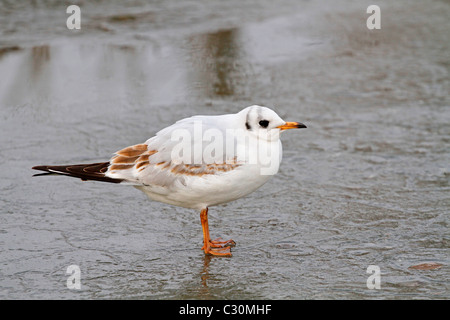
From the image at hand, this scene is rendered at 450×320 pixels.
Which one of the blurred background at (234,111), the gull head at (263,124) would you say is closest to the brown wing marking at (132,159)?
the blurred background at (234,111)

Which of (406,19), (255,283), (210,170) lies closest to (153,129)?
(210,170)

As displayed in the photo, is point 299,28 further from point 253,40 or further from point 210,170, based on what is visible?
point 210,170

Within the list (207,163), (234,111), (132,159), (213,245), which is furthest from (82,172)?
(234,111)

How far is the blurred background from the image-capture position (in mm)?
3953

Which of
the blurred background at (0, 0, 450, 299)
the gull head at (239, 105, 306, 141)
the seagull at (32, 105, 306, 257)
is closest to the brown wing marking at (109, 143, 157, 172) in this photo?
the seagull at (32, 105, 306, 257)

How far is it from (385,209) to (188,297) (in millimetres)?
1705

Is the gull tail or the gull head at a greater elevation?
the gull head

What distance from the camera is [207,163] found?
4121mm

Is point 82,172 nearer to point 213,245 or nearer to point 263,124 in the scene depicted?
point 213,245

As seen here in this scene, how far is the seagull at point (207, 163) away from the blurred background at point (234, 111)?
13.9 inches

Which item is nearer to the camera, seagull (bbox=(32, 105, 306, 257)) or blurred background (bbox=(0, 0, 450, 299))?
blurred background (bbox=(0, 0, 450, 299))

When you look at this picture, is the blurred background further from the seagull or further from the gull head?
the gull head

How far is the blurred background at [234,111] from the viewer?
3953 mm

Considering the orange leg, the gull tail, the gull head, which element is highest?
the gull head
